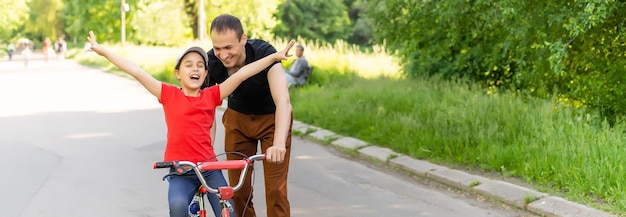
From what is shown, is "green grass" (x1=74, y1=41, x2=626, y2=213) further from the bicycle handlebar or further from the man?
the bicycle handlebar

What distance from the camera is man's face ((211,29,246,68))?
12.9 ft

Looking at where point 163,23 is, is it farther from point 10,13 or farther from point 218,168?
point 218,168

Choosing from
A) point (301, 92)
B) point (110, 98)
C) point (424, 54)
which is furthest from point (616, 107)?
point (110, 98)

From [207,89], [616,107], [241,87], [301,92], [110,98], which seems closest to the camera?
[207,89]

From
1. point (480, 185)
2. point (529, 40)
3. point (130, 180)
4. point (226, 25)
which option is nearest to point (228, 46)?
point (226, 25)

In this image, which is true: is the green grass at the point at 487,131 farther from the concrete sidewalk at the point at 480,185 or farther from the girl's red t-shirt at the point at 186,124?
the girl's red t-shirt at the point at 186,124

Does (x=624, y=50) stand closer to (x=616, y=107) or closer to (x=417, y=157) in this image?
(x=616, y=107)

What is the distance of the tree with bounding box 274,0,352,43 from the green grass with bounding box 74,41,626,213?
55837mm

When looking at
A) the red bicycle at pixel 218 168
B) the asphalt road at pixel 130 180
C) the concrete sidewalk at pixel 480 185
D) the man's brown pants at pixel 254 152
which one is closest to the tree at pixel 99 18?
the asphalt road at pixel 130 180

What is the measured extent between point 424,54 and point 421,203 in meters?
6.72

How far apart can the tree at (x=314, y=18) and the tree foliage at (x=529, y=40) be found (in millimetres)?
55996

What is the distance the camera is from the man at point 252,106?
3930 mm

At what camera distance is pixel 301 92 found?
14758 millimetres

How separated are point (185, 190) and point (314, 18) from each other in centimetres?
6771
